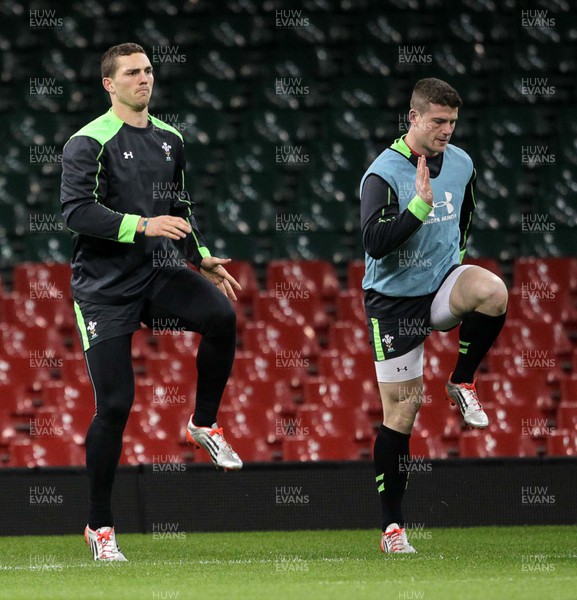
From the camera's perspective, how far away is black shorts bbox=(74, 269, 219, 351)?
5.21 meters

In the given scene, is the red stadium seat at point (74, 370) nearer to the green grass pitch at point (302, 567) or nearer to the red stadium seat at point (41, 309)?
the red stadium seat at point (41, 309)

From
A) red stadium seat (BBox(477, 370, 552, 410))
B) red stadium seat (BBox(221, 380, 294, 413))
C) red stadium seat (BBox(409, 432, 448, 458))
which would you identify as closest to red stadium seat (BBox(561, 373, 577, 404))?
red stadium seat (BBox(477, 370, 552, 410))

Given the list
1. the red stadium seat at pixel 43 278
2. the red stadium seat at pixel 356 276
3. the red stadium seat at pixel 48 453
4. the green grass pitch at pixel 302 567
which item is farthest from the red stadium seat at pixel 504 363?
the red stadium seat at pixel 43 278

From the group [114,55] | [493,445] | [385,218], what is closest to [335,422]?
[493,445]

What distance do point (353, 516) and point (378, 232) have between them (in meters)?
2.20

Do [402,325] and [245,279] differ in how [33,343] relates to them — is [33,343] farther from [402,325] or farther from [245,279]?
[402,325]

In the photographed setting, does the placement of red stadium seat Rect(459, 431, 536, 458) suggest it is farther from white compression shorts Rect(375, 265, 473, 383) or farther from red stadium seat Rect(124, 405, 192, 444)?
white compression shorts Rect(375, 265, 473, 383)

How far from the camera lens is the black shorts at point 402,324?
18.0ft

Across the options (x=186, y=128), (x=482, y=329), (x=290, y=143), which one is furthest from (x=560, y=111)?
(x=482, y=329)

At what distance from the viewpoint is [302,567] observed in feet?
16.6

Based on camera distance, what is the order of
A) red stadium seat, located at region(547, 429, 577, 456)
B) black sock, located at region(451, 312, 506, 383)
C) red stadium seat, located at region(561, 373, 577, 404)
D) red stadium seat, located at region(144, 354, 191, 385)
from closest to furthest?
black sock, located at region(451, 312, 506, 383), red stadium seat, located at region(547, 429, 577, 456), red stadium seat, located at region(561, 373, 577, 404), red stadium seat, located at region(144, 354, 191, 385)

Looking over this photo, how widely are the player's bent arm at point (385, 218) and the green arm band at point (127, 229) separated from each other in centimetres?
100

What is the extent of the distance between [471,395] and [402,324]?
1.42 feet

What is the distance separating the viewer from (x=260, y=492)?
271 inches
